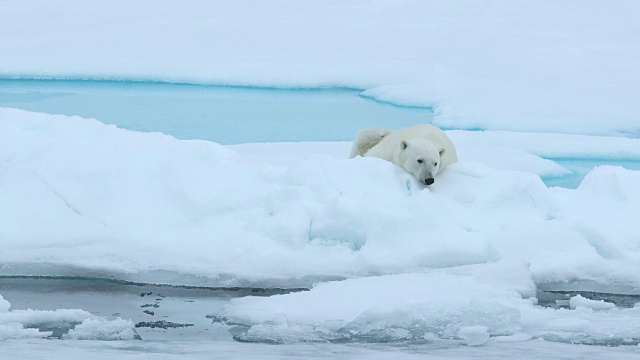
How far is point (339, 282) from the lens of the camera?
3422mm

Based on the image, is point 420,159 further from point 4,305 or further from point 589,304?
point 4,305

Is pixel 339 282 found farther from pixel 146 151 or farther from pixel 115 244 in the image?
pixel 146 151

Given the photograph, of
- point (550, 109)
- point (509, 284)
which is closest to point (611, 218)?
point (509, 284)

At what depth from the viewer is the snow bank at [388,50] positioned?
25.9 ft

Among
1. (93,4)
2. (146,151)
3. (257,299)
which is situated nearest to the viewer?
(257,299)

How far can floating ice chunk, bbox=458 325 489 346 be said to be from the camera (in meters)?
A: 3.00

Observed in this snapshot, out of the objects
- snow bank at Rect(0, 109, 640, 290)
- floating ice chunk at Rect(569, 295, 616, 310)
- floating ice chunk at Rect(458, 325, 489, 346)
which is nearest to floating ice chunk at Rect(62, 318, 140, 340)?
snow bank at Rect(0, 109, 640, 290)

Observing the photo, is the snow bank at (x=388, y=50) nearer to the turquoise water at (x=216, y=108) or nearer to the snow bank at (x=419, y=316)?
the turquoise water at (x=216, y=108)

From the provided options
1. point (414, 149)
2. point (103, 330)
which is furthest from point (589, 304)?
point (103, 330)

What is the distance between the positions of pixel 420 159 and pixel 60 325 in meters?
1.86

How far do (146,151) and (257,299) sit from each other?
1.24m

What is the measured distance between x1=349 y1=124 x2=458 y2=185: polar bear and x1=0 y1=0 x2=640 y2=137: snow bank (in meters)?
2.11

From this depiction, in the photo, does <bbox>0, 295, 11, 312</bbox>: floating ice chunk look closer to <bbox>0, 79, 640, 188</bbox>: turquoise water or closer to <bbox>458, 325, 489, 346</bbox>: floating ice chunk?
<bbox>458, 325, 489, 346</bbox>: floating ice chunk

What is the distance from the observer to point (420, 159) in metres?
4.32
